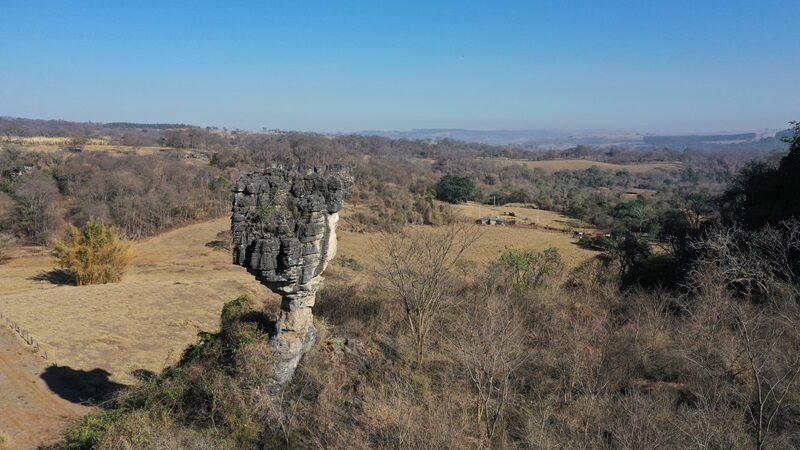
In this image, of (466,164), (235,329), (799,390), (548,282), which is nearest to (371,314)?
(235,329)

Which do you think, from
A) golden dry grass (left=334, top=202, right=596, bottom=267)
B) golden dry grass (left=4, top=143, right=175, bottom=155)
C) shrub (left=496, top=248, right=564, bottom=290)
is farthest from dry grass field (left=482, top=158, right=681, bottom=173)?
shrub (left=496, top=248, right=564, bottom=290)

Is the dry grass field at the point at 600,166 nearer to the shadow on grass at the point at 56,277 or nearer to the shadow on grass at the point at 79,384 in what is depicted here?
the shadow on grass at the point at 56,277

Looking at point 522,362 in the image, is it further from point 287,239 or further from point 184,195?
point 184,195

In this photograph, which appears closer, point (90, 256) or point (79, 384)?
point (79, 384)

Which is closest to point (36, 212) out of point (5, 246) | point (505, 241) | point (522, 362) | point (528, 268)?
point (5, 246)

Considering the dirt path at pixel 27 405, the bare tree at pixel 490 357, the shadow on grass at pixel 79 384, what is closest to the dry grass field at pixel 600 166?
→ the bare tree at pixel 490 357
